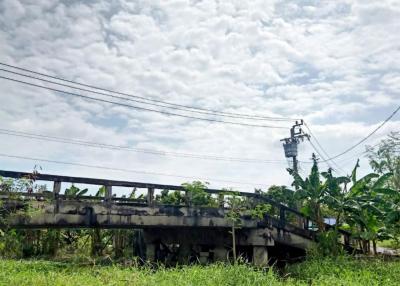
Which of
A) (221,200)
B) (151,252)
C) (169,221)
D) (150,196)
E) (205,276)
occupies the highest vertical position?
(150,196)

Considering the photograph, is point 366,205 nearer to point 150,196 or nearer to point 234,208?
point 234,208

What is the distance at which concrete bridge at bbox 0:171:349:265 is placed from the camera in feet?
40.3

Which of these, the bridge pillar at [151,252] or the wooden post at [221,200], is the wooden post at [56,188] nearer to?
the bridge pillar at [151,252]

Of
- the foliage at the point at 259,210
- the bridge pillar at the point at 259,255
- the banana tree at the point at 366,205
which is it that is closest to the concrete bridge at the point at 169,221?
the bridge pillar at the point at 259,255

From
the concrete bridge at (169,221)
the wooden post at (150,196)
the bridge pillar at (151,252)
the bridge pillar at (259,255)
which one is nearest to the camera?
the concrete bridge at (169,221)

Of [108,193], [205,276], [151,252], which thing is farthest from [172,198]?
[205,276]

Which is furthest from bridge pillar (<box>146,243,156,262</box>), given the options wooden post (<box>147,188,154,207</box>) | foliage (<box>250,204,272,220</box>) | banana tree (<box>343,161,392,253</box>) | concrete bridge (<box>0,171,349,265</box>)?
banana tree (<box>343,161,392,253</box>)

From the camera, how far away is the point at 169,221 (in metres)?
14.6

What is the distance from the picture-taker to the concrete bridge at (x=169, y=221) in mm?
12279

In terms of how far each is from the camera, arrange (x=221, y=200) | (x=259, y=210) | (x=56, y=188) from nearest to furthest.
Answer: (x=56, y=188) → (x=259, y=210) → (x=221, y=200)

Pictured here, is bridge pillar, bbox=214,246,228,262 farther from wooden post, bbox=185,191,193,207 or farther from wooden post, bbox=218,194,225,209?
wooden post, bbox=185,191,193,207

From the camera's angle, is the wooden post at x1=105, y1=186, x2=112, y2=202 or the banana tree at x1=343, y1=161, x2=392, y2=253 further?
the banana tree at x1=343, y1=161, x2=392, y2=253

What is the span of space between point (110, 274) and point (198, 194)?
6.05 metres

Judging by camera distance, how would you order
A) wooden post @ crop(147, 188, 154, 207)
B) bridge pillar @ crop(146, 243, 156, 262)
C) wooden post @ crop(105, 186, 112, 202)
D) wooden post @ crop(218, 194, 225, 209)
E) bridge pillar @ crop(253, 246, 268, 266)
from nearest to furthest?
1. wooden post @ crop(105, 186, 112, 202)
2. wooden post @ crop(147, 188, 154, 207)
3. wooden post @ crop(218, 194, 225, 209)
4. bridge pillar @ crop(253, 246, 268, 266)
5. bridge pillar @ crop(146, 243, 156, 262)
